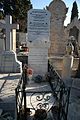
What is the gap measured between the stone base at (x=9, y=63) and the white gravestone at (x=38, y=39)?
59 centimetres

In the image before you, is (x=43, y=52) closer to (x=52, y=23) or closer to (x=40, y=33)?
(x=40, y=33)

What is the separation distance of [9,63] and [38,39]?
123 centimetres

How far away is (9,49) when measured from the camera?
8.08 meters

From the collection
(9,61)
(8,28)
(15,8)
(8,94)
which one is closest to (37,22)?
(8,28)

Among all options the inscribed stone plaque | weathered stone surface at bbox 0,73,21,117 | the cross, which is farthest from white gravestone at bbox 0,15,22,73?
weathered stone surface at bbox 0,73,21,117

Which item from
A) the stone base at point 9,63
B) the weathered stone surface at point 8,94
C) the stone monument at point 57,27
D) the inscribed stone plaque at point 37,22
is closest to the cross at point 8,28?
the stone base at point 9,63

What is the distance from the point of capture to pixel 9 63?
7.95 meters

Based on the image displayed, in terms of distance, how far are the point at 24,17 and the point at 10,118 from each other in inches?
1010

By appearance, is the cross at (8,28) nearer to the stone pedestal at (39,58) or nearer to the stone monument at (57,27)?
the stone pedestal at (39,58)

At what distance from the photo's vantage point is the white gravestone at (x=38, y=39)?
7.90 metres

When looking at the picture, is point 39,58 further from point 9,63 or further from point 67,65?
point 67,65

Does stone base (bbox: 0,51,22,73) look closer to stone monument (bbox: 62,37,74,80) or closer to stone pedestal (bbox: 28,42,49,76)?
stone pedestal (bbox: 28,42,49,76)

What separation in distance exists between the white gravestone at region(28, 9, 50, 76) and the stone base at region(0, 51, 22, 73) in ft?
1.95

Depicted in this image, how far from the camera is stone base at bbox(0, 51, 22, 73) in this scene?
7918 millimetres
